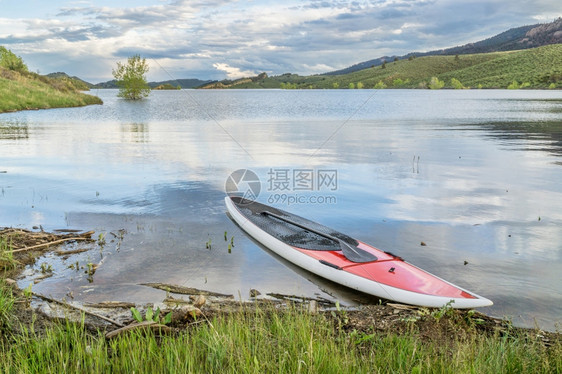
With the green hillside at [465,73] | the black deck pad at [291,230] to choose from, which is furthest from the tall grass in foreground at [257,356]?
the green hillside at [465,73]

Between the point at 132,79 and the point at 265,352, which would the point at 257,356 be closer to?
the point at 265,352

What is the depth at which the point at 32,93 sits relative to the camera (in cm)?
4294

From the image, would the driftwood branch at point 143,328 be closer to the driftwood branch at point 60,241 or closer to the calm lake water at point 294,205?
the calm lake water at point 294,205

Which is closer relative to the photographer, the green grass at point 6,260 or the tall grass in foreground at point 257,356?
the tall grass in foreground at point 257,356

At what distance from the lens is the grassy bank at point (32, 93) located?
3847cm

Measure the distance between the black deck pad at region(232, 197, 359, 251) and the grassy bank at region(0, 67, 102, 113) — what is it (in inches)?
1329

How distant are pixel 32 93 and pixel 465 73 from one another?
12349 cm

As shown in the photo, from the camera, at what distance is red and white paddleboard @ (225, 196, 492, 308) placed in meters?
5.91

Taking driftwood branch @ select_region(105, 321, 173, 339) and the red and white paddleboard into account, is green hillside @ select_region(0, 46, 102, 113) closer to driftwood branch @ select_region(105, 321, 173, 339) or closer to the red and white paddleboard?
the red and white paddleboard

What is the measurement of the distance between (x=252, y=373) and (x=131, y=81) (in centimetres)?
6974

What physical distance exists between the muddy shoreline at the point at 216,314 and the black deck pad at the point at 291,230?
1379 millimetres

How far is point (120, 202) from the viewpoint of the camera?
11.4 meters

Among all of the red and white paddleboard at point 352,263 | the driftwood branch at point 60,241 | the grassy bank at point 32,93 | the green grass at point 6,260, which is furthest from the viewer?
the grassy bank at point 32,93

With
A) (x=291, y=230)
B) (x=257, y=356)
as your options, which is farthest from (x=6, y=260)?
(x=257, y=356)
